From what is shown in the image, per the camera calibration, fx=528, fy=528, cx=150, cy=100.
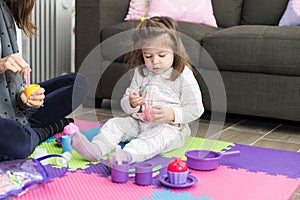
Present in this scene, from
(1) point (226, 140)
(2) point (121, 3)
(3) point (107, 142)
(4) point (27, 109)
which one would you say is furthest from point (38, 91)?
(2) point (121, 3)

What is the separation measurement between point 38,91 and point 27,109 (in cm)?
14

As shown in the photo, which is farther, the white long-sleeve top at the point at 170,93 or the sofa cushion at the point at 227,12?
the sofa cushion at the point at 227,12

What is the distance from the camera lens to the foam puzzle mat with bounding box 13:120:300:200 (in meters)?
1.33

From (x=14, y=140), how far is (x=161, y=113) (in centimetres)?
45

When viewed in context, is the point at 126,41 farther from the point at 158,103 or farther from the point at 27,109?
the point at 27,109

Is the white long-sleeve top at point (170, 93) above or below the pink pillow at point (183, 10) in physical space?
below

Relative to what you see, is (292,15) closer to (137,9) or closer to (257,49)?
(257,49)

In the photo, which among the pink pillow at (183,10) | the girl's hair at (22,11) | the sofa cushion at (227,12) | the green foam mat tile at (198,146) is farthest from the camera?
the sofa cushion at (227,12)

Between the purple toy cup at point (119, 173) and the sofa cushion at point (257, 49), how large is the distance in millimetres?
916

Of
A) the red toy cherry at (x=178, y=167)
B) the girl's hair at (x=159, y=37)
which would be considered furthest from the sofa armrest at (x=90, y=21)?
the red toy cherry at (x=178, y=167)

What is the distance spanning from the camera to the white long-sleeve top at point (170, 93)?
1.65 meters

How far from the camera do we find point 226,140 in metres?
1.96

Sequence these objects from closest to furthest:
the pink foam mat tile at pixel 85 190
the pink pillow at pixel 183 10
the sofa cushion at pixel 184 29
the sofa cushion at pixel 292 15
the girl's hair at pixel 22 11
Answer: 1. the pink foam mat tile at pixel 85 190
2. the girl's hair at pixel 22 11
3. the sofa cushion at pixel 184 29
4. the sofa cushion at pixel 292 15
5. the pink pillow at pixel 183 10

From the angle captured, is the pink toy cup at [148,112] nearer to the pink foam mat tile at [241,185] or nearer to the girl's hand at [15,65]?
the pink foam mat tile at [241,185]
